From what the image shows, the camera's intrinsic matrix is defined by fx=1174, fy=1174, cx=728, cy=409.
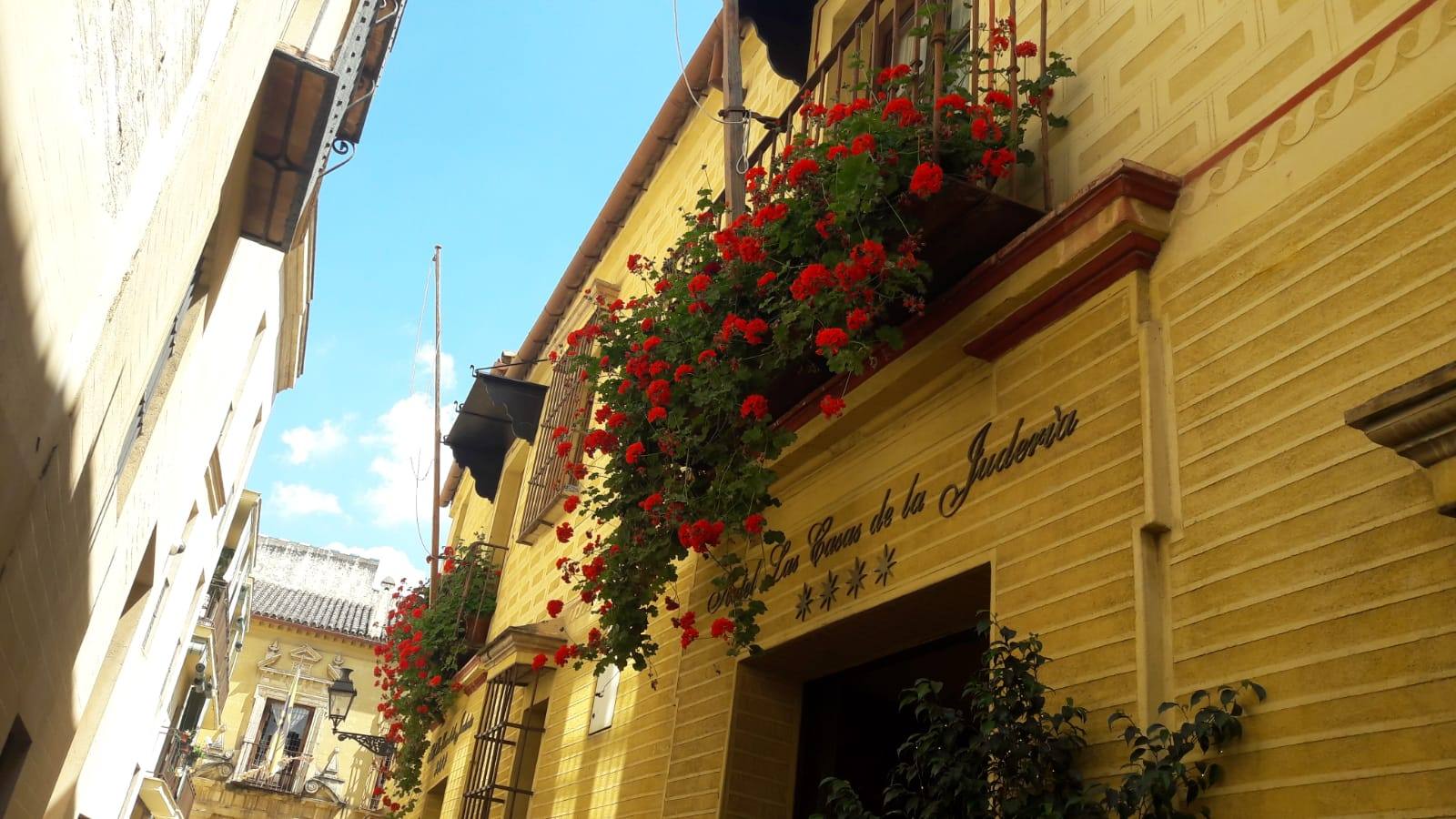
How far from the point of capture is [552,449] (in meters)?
11.7

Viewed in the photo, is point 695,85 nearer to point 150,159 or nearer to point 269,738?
point 150,159

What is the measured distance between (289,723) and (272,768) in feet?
5.80

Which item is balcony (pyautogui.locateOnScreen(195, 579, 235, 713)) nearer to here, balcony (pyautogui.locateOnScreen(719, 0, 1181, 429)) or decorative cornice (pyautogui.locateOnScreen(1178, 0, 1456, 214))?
balcony (pyautogui.locateOnScreen(719, 0, 1181, 429))

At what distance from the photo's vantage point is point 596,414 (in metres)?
5.98

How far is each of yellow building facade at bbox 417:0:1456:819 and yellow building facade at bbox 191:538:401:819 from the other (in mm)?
30289

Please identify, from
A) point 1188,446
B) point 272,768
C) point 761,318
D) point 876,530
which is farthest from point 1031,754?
point 272,768

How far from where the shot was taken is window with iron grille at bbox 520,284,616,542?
1100 cm

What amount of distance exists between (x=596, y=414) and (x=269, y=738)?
34.7m

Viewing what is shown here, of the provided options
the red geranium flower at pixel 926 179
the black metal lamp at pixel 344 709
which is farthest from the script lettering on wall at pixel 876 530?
the black metal lamp at pixel 344 709

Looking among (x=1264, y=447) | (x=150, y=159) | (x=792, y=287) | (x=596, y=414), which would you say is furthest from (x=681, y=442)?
(x=1264, y=447)

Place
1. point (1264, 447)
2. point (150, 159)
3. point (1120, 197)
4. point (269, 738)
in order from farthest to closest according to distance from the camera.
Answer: point (269, 738) < point (150, 159) < point (1120, 197) < point (1264, 447)

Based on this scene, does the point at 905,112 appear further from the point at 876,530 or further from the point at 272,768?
the point at 272,768

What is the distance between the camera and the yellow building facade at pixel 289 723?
3341 centimetres

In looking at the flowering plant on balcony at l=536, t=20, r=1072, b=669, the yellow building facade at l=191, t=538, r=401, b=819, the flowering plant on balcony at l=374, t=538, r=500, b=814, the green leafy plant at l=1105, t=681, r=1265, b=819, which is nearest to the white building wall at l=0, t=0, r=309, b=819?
the flowering plant on balcony at l=536, t=20, r=1072, b=669
